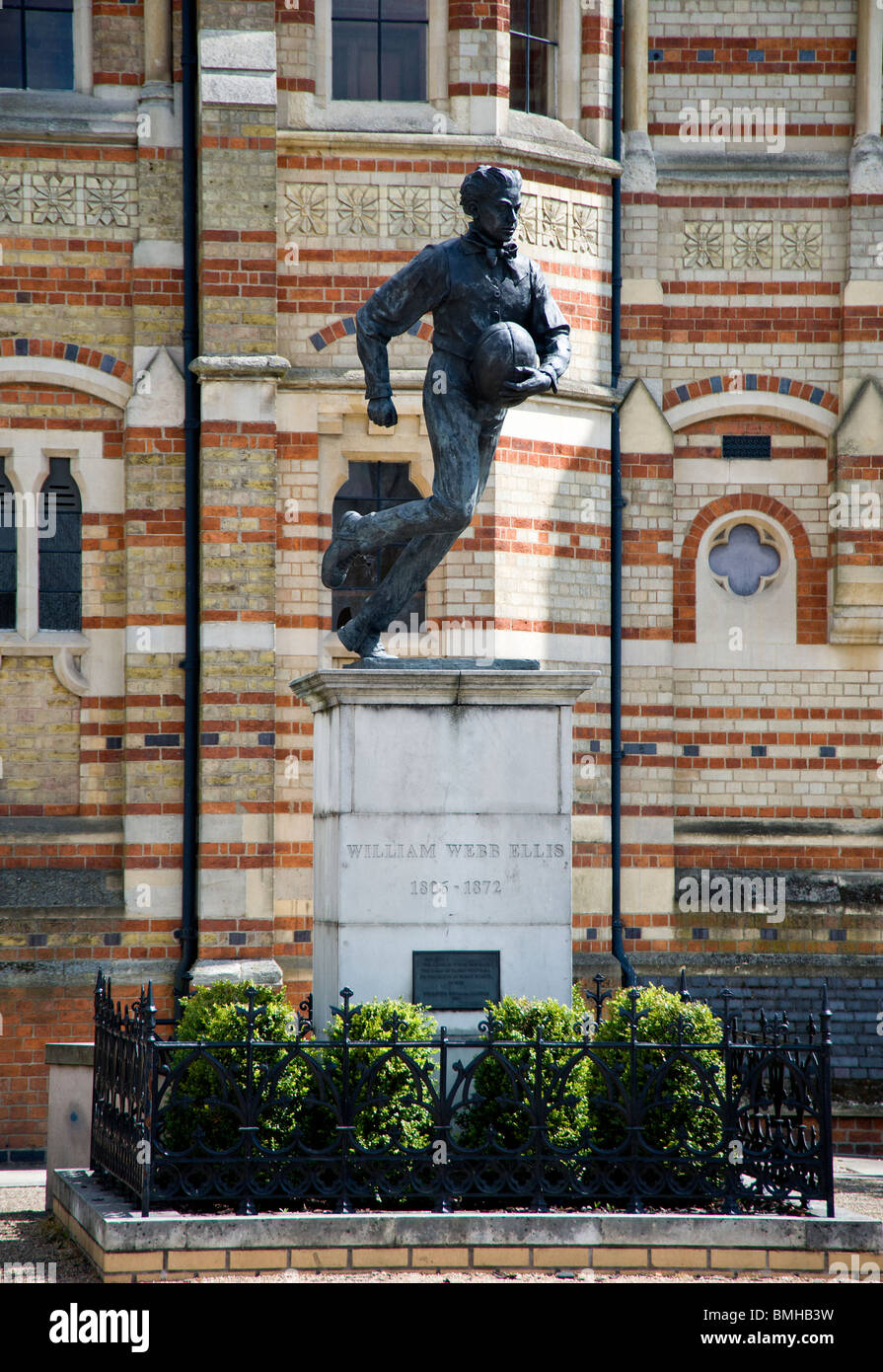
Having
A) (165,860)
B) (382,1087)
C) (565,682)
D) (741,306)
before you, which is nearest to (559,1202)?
(382,1087)

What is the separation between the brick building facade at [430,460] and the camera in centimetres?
1380

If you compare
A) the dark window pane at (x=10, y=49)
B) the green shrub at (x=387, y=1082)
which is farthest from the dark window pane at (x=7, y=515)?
the green shrub at (x=387, y=1082)

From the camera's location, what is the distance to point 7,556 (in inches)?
565

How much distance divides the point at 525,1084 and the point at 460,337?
3.74 m

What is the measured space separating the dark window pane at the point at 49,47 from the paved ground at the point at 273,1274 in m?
8.62

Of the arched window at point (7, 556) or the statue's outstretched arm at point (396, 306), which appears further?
the arched window at point (7, 556)

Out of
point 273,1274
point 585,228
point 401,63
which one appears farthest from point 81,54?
point 273,1274

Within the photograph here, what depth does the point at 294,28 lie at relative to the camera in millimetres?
14133

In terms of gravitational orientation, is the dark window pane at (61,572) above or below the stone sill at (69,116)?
below

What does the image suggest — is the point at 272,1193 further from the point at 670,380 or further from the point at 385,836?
the point at 670,380

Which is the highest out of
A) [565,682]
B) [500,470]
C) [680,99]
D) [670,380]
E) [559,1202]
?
[680,99]

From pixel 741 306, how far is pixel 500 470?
2.96m

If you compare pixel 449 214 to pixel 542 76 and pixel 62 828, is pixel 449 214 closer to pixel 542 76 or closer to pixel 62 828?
pixel 542 76

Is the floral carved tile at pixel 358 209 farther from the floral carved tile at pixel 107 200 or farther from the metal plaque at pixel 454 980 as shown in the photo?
the metal plaque at pixel 454 980
